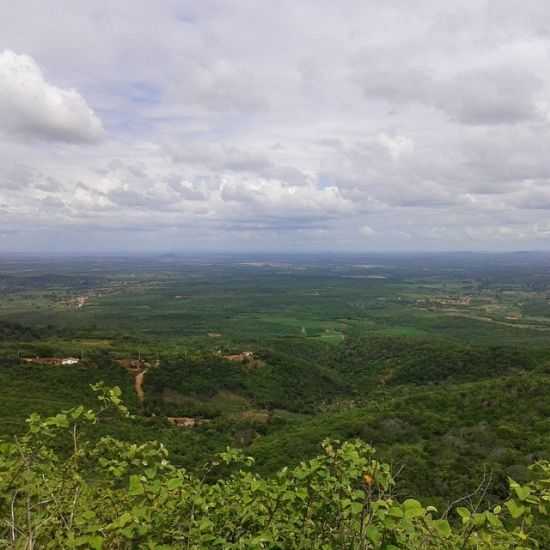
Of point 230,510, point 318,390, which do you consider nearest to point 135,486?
point 230,510

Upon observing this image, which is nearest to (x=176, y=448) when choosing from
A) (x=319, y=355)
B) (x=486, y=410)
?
(x=486, y=410)

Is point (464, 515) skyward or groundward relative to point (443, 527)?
skyward

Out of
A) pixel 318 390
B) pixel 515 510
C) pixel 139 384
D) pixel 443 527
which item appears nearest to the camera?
pixel 515 510

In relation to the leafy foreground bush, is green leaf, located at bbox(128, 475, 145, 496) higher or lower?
higher

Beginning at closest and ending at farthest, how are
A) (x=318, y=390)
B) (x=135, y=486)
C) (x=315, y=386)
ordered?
(x=135, y=486) → (x=318, y=390) → (x=315, y=386)

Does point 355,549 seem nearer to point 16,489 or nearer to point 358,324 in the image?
point 16,489

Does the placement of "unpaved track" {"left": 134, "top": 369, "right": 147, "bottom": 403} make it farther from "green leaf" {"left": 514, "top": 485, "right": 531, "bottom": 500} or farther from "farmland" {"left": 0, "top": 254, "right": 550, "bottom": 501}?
"green leaf" {"left": 514, "top": 485, "right": 531, "bottom": 500}

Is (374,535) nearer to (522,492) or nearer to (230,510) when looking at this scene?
(522,492)

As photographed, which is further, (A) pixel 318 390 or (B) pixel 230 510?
(A) pixel 318 390

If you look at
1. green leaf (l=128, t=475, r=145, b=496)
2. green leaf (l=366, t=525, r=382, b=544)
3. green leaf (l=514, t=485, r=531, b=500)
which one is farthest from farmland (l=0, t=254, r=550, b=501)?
green leaf (l=128, t=475, r=145, b=496)

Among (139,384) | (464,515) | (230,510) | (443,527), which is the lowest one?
(139,384)
